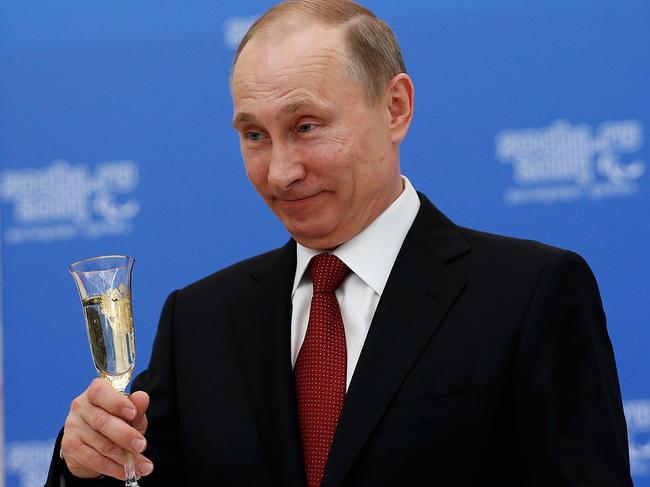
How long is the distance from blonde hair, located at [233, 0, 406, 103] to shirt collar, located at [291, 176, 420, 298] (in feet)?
0.67

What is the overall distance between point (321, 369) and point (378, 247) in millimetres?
239

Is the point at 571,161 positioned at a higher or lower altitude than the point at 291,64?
higher

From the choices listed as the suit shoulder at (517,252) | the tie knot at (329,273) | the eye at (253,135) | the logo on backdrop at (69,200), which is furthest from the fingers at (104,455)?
the logo on backdrop at (69,200)

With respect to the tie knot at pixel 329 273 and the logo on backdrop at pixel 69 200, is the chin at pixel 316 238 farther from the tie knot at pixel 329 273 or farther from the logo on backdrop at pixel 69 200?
the logo on backdrop at pixel 69 200

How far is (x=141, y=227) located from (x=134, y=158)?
231mm

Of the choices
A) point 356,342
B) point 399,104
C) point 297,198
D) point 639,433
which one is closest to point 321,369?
point 356,342

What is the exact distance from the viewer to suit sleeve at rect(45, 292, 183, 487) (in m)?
1.76

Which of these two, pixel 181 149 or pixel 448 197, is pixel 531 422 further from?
pixel 181 149

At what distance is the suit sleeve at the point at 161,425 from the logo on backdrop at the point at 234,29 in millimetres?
1589

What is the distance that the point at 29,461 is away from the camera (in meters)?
3.49

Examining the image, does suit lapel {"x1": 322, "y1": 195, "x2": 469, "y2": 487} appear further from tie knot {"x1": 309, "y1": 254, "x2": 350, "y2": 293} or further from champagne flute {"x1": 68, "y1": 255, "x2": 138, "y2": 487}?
champagne flute {"x1": 68, "y1": 255, "x2": 138, "y2": 487}

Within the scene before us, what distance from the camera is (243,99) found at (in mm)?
1764

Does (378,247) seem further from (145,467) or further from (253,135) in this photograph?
(145,467)

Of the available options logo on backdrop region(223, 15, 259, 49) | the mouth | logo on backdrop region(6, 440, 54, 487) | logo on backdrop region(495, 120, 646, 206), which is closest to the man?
the mouth
